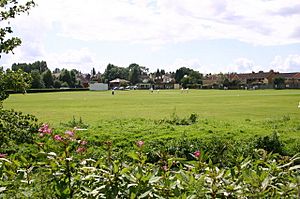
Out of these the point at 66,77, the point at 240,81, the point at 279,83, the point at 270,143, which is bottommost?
the point at 279,83

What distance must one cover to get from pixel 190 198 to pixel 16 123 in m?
5.60

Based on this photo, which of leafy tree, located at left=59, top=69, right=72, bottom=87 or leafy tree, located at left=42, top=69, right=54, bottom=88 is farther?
leafy tree, located at left=59, top=69, right=72, bottom=87

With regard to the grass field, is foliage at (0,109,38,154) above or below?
above

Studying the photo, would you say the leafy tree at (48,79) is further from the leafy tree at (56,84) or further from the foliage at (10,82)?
the foliage at (10,82)

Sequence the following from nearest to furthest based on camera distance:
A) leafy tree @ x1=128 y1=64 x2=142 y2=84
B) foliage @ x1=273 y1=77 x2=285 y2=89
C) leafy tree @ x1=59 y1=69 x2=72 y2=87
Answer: foliage @ x1=273 y1=77 x2=285 y2=89 < leafy tree @ x1=59 y1=69 x2=72 y2=87 < leafy tree @ x1=128 y1=64 x2=142 y2=84

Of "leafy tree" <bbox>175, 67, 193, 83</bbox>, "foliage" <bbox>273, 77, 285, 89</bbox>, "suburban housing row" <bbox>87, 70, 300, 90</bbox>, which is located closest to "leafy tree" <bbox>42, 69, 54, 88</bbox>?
"suburban housing row" <bbox>87, 70, 300, 90</bbox>

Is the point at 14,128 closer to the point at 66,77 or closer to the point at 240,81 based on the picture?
the point at 66,77

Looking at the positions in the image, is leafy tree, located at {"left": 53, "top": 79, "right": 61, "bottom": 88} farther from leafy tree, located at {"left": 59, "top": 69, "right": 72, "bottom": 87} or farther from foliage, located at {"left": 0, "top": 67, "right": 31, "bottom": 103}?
foliage, located at {"left": 0, "top": 67, "right": 31, "bottom": 103}

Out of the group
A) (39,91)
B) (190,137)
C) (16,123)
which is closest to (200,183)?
(16,123)

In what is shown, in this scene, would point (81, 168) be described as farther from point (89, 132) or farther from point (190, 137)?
point (89, 132)

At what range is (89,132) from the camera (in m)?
16.8

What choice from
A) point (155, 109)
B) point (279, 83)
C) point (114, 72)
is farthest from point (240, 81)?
point (155, 109)

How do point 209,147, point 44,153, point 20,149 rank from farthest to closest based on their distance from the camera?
point 209,147, point 20,149, point 44,153

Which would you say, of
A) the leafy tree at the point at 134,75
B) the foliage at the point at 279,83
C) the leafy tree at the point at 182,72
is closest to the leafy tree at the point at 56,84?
the leafy tree at the point at 182,72
